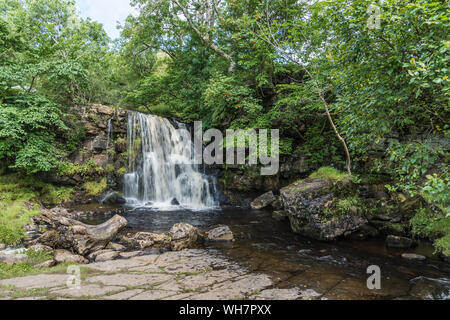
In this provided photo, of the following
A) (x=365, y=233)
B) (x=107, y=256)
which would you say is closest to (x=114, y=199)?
(x=107, y=256)

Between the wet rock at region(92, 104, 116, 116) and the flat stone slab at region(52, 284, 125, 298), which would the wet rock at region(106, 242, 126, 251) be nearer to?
the flat stone slab at region(52, 284, 125, 298)

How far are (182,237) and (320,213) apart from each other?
158 inches

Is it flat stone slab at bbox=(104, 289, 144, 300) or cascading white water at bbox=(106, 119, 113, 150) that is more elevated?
cascading white water at bbox=(106, 119, 113, 150)

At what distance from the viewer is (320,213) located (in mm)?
6855

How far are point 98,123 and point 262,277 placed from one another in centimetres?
1260

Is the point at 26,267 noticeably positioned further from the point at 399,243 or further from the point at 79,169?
the point at 399,243

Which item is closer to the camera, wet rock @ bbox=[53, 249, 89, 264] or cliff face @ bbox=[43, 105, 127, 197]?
wet rock @ bbox=[53, 249, 89, 264]

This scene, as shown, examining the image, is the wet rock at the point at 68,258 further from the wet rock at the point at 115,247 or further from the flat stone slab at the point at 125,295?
the flat stone slab at the point at 125,295

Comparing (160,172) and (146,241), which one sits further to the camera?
(160,172)

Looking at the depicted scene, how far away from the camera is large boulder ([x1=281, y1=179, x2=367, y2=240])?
6754 mm

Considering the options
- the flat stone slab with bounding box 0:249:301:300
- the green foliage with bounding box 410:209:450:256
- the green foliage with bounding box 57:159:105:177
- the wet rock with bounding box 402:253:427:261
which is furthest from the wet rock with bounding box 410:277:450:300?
the green foliage with bounding box 57:159:105:177

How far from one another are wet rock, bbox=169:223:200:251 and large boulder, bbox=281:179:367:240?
10.4 ft
